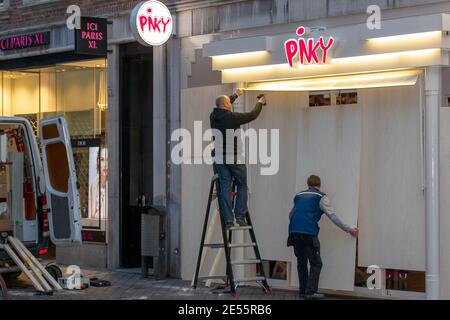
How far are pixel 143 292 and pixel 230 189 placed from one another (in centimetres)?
193

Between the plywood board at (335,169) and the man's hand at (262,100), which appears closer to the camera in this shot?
the plywood board at (335,169)

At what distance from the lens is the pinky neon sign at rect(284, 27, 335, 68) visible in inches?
480

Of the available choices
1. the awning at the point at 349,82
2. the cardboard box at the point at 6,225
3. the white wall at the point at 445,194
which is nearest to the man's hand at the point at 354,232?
the white wall at the point at 445,194

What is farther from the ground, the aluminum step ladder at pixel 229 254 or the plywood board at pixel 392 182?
the plywood board at pixel 392 182

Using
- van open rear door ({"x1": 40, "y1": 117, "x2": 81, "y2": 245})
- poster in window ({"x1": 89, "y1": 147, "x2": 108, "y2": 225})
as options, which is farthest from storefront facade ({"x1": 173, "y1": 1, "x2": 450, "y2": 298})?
poster in window ({"x1": 89, "y1": 147, "x2": 108, "y2": 225})

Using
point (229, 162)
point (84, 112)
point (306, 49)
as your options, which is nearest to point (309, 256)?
point (229, 162)

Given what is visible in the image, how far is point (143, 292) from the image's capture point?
1328 centimetres

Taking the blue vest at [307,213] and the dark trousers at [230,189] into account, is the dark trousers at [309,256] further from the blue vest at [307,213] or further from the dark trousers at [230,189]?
the dark trousers at [230,189]

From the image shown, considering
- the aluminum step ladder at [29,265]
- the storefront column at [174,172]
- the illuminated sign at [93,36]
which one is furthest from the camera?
the illuminated sign at [93,36]

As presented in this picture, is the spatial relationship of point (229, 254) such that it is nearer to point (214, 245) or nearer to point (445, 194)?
point (214, 245)

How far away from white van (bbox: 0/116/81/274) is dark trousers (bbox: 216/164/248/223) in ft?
6.75

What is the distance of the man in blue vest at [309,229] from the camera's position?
1217cm

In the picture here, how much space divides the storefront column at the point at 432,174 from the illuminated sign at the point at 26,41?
8196mm

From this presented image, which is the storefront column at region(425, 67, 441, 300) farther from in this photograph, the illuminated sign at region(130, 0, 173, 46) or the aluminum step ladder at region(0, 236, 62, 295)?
the aluminum step ladder at region(0, 236, 62, 295)
